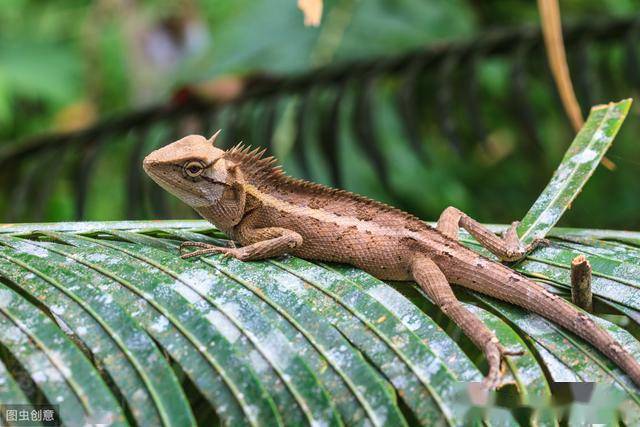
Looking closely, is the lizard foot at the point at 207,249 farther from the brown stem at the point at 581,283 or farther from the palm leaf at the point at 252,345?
the brown stem at the point at 581,283

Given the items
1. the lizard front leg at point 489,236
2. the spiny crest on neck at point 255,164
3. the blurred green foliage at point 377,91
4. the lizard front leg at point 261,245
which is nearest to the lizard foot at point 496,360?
the lizard front leg at point 489,236

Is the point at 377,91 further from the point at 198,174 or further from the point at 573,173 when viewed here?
the point at 573,173

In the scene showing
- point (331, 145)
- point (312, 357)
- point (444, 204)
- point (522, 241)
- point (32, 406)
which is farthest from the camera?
point (444, 204)

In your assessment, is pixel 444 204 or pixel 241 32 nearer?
pixel 444 204

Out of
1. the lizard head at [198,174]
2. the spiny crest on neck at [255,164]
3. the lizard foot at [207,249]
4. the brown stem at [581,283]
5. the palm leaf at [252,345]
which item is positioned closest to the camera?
the palm leaf at [252,345]

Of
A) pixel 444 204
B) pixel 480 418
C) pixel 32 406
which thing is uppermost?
pixel 444 204

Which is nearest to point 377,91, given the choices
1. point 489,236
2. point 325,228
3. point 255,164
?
point 255,164

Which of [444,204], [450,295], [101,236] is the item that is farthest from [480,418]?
[444,204]

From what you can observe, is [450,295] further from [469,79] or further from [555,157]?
[555,157]
